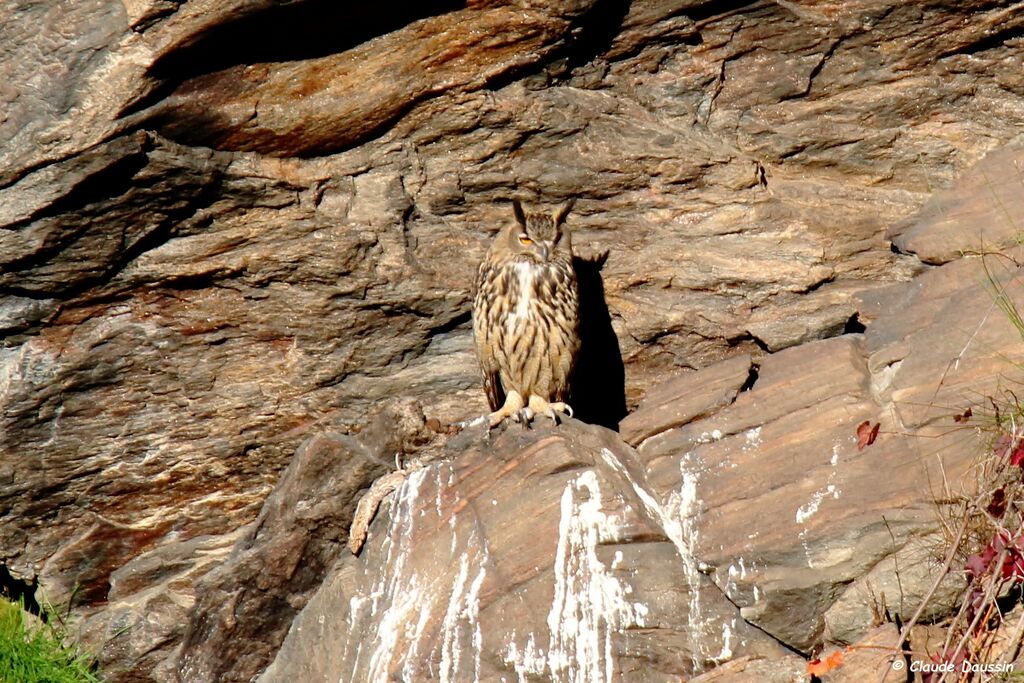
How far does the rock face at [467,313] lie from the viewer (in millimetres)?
4027

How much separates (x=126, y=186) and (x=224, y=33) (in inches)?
27.1

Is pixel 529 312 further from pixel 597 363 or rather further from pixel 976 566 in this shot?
pixel 976 566

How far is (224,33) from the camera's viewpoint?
13.9 feet

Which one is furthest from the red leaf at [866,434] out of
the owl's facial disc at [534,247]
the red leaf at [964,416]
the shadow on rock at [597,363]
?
the owl's facial disc at [534,247]

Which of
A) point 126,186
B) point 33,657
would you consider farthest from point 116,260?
point 33,657

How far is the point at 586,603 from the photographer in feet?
13.1

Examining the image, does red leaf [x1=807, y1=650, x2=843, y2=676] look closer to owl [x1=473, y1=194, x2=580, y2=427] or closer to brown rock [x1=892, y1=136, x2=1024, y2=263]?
owl [x1=473, y1=194, x2=580, y2=427]

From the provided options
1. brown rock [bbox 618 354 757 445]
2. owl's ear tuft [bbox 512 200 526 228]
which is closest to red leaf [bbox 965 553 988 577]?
brown rock [bbox 618 354 757 445]

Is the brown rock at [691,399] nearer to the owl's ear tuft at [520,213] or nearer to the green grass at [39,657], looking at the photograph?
the owl's ear tuft at [520,213]

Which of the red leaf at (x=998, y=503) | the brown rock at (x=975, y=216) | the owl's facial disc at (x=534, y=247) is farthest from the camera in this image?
the owl's facial disc at (x=534, y=247)

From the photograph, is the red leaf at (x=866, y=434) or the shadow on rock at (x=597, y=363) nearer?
the red leaf at (x=866, y=434)

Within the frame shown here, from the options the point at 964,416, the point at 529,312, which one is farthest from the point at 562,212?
the point at 964,416

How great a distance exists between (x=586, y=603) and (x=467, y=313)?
5.06ft

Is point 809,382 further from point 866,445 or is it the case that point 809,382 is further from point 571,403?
point 571,403
